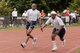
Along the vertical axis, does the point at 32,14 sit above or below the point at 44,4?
above

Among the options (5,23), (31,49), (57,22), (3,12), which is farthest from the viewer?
(3,12)

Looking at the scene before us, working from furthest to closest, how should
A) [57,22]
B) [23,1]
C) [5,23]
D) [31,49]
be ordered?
[23,1] → [5,23] → [31,49] → [57,22]

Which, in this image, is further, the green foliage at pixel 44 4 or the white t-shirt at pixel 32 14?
the green foliage at pixel 44 4

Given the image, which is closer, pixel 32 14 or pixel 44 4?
pixel 32 14

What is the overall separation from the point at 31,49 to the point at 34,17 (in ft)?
4.67

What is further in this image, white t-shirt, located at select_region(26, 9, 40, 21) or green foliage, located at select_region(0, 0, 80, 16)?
green foliage, located at select_region(0, 0, 80, 16)

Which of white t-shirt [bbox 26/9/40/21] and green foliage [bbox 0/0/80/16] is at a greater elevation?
white t-shirt [bbox 26/9/40/21]

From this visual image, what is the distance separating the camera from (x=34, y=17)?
15.5 m

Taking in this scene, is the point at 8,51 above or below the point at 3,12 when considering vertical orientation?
above

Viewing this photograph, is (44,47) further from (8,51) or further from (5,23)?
(5,23)

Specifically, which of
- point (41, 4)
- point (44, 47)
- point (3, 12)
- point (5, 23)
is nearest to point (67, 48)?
point (44, 47)

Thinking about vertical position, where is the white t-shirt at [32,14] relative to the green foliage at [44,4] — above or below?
above

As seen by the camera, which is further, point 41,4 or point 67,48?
point 41,4

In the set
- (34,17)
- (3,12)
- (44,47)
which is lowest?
(3,12)
